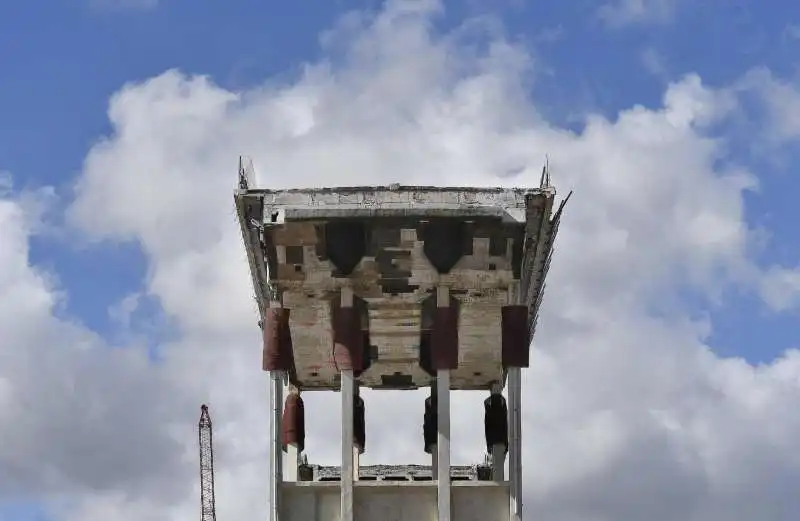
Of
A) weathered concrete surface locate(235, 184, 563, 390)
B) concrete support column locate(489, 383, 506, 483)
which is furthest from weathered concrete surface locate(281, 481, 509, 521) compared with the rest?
concrete support column locate(489, 383, 506, 483)

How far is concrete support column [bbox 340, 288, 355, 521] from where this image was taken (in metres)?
36.6

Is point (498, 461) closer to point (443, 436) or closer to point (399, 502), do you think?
point (443, 436)

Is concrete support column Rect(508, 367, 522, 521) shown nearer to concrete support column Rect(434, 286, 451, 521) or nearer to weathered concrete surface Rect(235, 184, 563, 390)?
concrete support column Rect(434, 286, 451, 521)

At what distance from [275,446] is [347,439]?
2.17m

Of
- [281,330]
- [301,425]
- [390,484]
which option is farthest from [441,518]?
[301,425]

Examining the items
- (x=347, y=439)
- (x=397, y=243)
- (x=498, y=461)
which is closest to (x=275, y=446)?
(x=347, y=439)

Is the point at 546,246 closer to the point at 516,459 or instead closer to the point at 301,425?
the point at 516,459

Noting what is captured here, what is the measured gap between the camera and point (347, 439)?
123ft

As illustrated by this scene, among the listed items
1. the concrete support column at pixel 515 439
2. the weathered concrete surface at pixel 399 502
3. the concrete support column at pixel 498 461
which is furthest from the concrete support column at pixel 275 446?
the concrete support column at pixel 498 461

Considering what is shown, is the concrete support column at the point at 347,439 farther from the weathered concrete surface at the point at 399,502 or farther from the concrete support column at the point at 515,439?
the concrete support column at the point at 515,439

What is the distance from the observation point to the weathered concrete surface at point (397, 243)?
120 feet

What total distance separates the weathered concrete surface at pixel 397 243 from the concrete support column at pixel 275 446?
2535mm

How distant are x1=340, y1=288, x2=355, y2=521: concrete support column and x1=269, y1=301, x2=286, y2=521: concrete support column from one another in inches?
74.3

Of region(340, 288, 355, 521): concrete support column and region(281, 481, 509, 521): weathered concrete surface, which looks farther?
region(281, 481, 509, 521): weathered concrete surface
